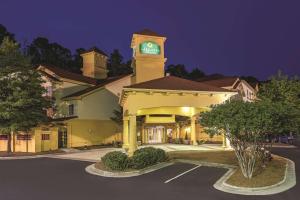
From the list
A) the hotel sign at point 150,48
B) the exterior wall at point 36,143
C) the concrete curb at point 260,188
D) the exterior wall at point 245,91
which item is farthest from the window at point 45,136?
the exterior wall at point 245,91

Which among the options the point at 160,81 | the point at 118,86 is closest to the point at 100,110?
the point at 118,86

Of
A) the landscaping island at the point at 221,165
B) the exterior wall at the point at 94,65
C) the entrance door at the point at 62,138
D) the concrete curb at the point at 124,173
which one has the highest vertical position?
the exterior wall at the point at 94,65

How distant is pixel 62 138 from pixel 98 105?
6075mm

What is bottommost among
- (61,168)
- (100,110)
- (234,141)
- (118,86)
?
(61,168)

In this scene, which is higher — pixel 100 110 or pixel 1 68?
pixel 1 68

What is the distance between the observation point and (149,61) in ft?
103

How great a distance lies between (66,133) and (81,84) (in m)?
7.91

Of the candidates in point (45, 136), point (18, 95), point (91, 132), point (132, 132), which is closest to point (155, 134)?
point (91, 132)

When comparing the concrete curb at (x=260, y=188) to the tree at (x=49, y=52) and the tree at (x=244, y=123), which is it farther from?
the tree at (x=49, y=52)

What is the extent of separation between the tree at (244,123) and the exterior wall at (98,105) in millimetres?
25192

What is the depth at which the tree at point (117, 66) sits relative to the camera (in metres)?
68.4

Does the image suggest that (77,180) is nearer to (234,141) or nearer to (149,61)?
(234,141)

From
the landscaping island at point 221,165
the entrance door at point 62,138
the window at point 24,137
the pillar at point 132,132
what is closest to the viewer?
the landscaping island at point 221,165

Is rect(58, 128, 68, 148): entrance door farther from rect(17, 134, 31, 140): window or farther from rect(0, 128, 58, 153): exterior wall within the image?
rect(17, 134, 31, 140): window
